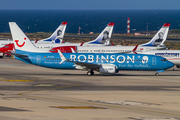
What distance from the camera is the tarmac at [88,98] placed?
28.2 m

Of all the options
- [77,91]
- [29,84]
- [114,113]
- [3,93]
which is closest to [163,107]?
[114,113]

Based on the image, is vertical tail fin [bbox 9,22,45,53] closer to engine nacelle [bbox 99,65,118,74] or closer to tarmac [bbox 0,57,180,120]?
tarmac [bbox 0,57,180,120]

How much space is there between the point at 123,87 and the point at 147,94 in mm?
5685

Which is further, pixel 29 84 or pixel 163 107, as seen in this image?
pixel 29 84

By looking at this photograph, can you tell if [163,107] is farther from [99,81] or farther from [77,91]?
[99,81]

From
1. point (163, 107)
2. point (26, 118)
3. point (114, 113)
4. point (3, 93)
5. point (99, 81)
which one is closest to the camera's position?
point (26, 118)

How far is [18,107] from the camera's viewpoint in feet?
101

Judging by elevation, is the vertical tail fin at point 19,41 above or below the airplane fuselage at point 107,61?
above

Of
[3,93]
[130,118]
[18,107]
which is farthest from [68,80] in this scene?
[130,118]

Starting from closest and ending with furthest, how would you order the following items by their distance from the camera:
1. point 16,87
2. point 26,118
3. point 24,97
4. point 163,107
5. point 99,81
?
point 26,118
point 163,107
point 24,97
point 16,87
point 99,81

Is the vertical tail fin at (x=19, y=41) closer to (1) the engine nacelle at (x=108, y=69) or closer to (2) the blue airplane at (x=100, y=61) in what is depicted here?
(2) the blue airplane at (x=100, y=61)

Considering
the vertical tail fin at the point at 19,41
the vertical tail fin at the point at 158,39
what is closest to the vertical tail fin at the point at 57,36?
the vertical tail fin at the point at 158,39

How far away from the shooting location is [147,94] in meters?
39.4

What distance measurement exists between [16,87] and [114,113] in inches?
714
